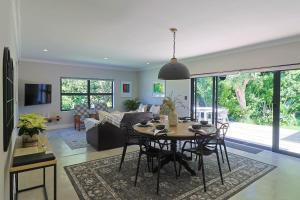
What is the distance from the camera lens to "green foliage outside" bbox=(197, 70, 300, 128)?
3986 mm

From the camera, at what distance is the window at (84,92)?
6988 mm

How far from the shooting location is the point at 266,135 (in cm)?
492

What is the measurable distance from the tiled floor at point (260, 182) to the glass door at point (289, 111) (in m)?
0.46

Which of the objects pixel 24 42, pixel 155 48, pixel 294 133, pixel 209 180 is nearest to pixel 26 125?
pixel 209 180

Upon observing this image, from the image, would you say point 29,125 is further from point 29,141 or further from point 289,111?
point 289,111

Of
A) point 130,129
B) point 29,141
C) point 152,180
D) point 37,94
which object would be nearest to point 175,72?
point 130,129

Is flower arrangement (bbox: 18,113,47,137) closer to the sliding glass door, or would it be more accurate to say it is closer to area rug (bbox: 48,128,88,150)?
area rug (bbox: 48,128,88,150)

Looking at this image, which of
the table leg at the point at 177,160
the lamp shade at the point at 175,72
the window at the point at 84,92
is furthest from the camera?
the window at the point at 84,92

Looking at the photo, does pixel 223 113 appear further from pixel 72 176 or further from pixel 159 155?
pixel 72 176

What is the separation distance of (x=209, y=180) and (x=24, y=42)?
483 centimetres

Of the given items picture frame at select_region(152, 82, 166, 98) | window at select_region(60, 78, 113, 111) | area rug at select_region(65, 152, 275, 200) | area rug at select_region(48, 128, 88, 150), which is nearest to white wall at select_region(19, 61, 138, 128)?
window at select_region(60, 78, 113, 111)

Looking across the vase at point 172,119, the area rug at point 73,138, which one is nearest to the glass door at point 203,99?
the vase at point 172,119

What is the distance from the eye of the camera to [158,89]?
24.5 feet

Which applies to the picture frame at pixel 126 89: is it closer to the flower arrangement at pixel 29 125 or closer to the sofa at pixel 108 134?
the sofa at pixel 108 134
